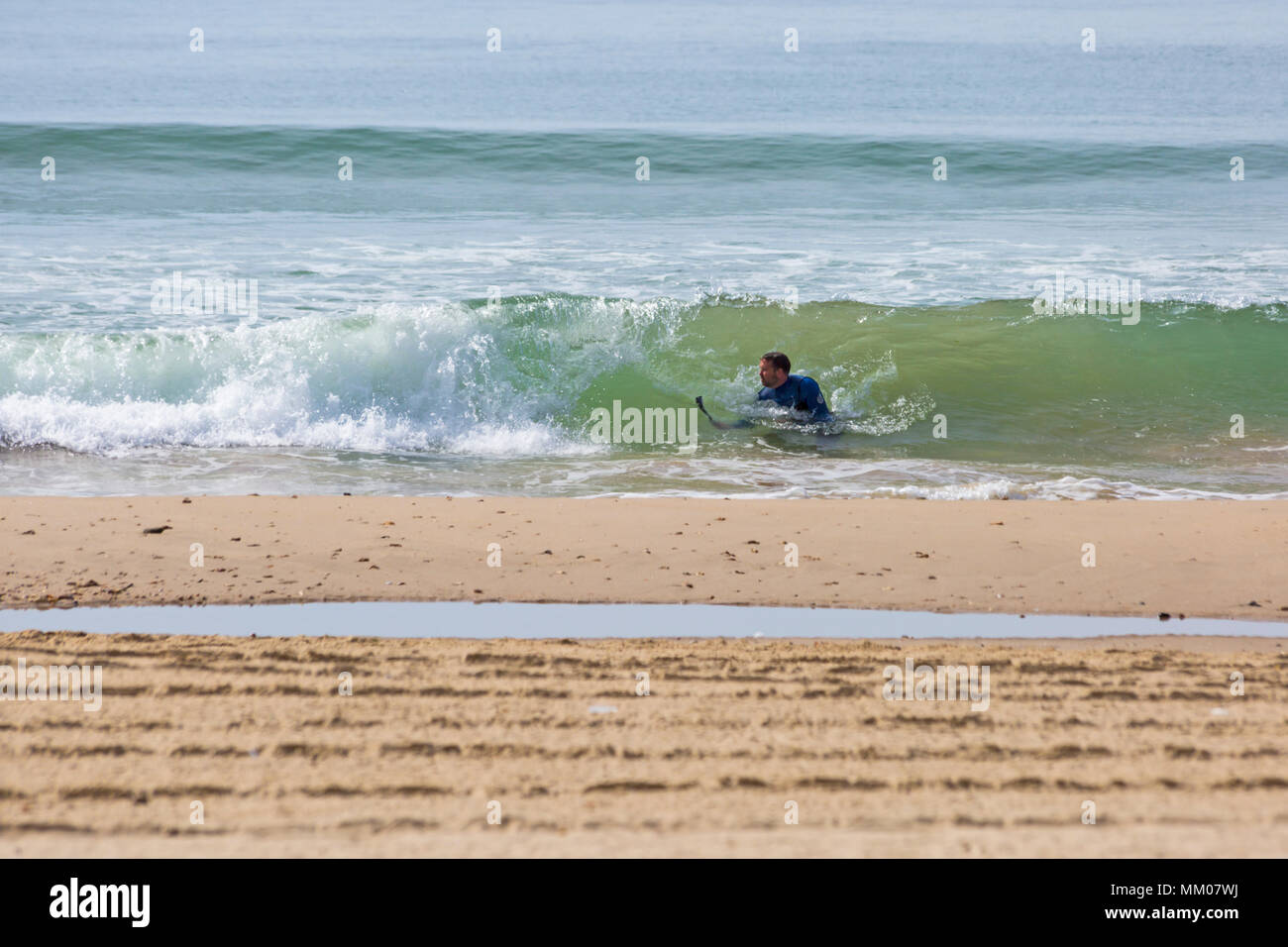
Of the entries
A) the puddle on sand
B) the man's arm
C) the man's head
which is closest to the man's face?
the man's head

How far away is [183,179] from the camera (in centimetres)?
2622

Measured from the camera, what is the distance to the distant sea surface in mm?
10086

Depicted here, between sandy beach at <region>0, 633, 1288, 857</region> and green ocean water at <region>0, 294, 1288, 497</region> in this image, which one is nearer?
sandy beach at <region>0, 633, 1288, 857</region>

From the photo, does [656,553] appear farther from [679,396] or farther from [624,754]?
[679,396]

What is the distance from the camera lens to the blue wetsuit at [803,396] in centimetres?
1091

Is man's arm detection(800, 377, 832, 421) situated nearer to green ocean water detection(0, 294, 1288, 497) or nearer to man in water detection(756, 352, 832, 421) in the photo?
man in water detection(756, 352, 832, 421)

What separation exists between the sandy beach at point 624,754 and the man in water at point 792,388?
6.16 m

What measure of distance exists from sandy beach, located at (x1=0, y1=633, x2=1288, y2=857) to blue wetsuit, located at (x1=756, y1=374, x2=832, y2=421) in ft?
20.1

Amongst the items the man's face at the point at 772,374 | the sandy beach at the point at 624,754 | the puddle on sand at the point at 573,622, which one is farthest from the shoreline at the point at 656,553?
the man's face at the point at 772,374

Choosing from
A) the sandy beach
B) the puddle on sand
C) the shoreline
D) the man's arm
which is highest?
the man's arm

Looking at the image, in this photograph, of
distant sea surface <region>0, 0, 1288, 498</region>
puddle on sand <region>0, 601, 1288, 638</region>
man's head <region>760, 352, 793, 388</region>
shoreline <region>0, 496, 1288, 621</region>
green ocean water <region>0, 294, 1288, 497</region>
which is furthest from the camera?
man's head <region>760, 352, 793, 388</region>

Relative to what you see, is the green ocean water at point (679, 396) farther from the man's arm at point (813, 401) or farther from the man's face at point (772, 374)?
the man's face at point (772, 374)

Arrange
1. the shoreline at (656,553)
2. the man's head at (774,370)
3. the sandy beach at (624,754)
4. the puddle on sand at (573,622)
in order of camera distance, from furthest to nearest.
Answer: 1. the man's head at (774,370)
2. the shoreline at (656,553)
3. the puddle on sand at (573,622)
4. the sandy beach at (624,754)
